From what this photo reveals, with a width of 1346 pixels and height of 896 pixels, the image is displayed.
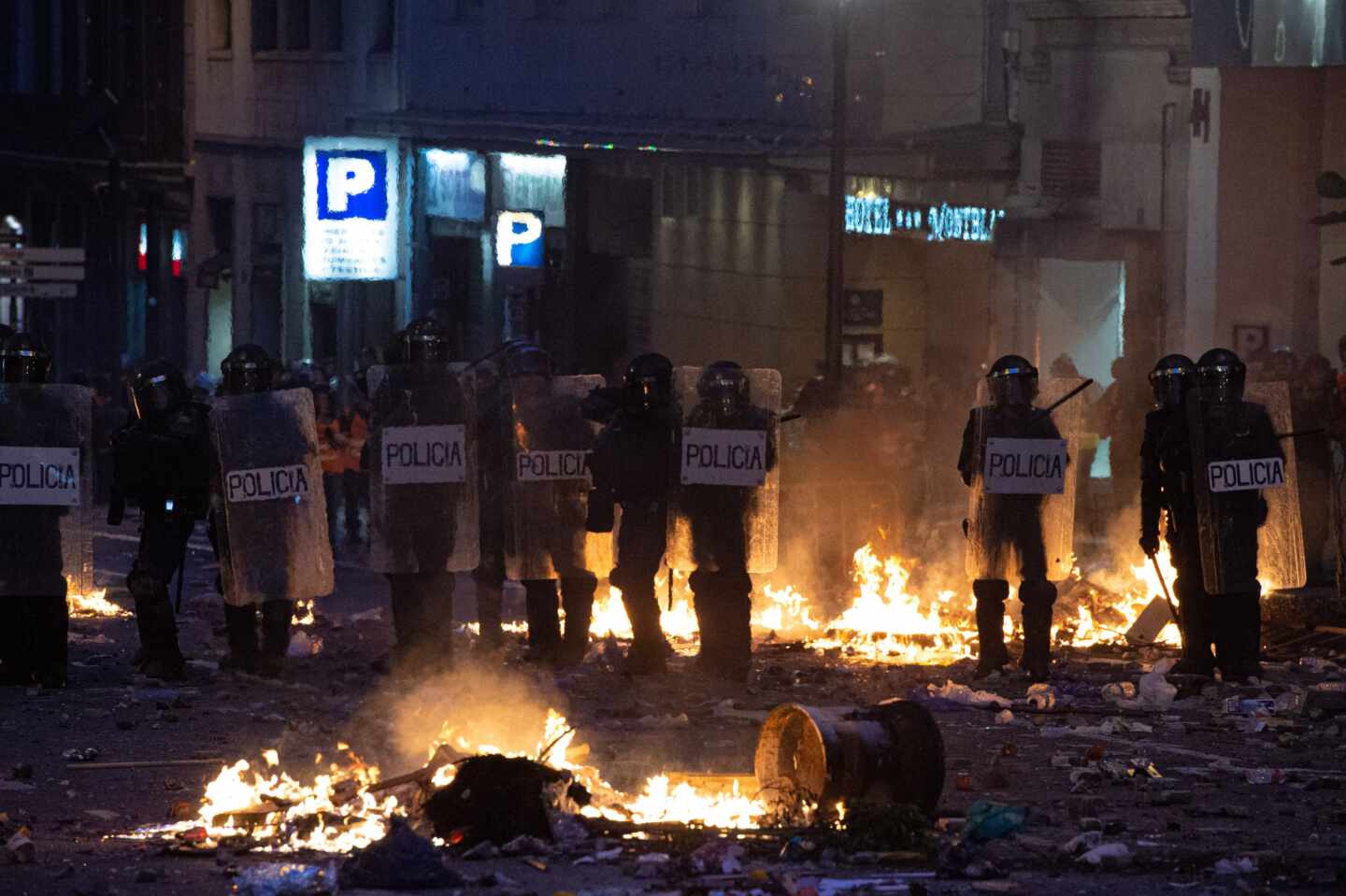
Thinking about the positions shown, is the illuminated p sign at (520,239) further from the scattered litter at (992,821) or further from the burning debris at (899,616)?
the scattered litter at (992,821)

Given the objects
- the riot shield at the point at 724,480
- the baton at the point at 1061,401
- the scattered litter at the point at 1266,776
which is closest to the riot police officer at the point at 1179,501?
the baton at the point at 1061,401

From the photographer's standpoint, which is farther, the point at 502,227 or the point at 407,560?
the point at 502,227

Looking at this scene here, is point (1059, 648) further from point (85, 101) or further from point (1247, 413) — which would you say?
point (85, 101)

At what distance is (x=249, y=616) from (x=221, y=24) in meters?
29.2

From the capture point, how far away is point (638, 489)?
16.1 metres

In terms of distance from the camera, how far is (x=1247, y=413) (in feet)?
52.4

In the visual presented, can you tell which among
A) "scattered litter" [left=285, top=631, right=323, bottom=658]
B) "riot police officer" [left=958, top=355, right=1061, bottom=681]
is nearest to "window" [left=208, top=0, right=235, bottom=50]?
"scattered litter" [left=285, top=631, right=323, bottom=658]

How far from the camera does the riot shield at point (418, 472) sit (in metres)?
16.1

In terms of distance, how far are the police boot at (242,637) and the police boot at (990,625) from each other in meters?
4.49

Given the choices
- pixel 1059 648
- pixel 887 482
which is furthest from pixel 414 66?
pixel 1059 648

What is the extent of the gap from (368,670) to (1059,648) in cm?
472

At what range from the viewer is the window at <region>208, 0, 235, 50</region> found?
4350 centimetres

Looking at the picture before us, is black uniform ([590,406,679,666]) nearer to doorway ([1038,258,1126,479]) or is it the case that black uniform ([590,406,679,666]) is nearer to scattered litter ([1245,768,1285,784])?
scattered litter ([1245,768,1285,784])

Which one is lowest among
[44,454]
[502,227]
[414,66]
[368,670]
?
[368,670]
